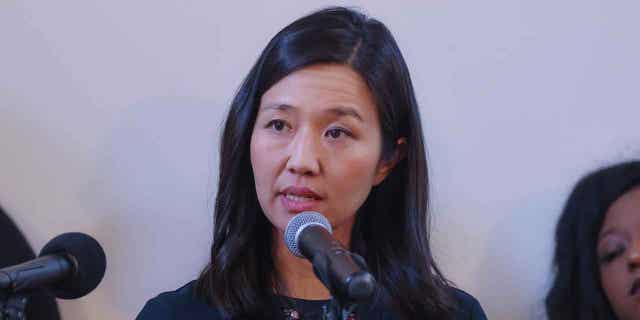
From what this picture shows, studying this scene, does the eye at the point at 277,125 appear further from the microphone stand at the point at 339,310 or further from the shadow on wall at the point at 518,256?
the shadow on wall at the point at 518,256

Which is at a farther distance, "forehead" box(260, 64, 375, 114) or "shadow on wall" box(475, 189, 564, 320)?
"shadow on wall" box(475, 189, 564, 320)

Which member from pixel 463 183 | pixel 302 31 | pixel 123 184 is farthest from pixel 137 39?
pixel 463 183

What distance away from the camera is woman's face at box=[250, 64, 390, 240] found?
114 cm

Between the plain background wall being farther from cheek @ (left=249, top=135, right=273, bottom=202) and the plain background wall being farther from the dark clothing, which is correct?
cheek @ (left=249, top=135, right=273, bottom=202)

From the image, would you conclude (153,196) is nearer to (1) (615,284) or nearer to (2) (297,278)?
(2) (297,278)

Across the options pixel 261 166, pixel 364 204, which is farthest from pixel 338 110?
pixel 364 204

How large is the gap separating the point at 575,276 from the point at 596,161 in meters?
0.25

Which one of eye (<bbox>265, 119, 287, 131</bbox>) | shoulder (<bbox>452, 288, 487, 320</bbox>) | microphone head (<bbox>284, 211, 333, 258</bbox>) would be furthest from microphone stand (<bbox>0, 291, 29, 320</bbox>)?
shoulder (<bbox>452, 288, 487, 320</bbox>)

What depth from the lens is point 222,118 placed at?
150 cm

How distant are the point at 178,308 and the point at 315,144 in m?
0.39

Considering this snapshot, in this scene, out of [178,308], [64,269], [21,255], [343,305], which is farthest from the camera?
[21,255]

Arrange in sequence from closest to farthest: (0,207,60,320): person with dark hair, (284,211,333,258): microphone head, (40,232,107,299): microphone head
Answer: (284,211,333,258): microphone head < (40,232,107,299): microphone head < (0,207,60,320): person with dark hair

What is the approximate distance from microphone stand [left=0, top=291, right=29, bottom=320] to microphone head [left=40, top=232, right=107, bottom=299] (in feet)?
0.34

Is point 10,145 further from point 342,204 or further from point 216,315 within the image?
point 342,204
